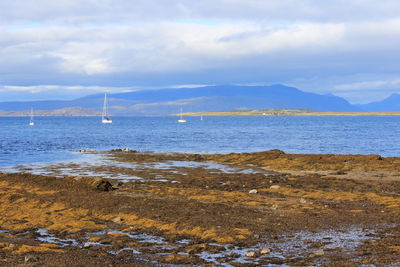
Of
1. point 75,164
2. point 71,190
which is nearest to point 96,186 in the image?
point 71,190

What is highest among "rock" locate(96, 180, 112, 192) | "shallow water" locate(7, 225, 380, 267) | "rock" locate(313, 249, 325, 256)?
"rock" locate(96, 180, 112, 192)

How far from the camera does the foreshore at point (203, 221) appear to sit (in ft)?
42.9

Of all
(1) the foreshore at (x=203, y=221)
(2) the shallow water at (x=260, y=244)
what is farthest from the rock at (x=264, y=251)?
(2) the shallow water at (x=260, y=244)

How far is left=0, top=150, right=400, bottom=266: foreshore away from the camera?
13.1 m

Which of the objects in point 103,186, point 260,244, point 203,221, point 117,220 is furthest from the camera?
point 103,186

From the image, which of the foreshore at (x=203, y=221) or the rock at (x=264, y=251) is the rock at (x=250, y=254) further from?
the rock at (x=264, y=251)

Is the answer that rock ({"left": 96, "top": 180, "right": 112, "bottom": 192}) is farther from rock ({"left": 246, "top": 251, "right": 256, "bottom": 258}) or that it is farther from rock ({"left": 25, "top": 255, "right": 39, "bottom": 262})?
rock ({"left": 246, "top": 251, "right": 256, "bottom": 258})

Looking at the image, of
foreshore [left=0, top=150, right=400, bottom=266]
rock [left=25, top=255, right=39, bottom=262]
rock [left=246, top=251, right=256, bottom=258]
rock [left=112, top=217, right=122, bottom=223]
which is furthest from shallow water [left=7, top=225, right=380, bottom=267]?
rock [left=25, top=255, right=39, bottom=262]

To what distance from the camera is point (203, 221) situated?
17.2m

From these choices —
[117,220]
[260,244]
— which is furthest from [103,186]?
[260,244]

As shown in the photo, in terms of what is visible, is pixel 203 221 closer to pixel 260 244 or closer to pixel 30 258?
pixel 260 244

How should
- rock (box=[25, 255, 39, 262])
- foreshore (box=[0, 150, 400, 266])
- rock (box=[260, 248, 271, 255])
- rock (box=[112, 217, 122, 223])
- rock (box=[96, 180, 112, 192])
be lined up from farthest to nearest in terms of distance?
rock (box=[96, 180, 112, 192])
rock (box=[112, 217, 122, 223])
rock (box=[260, 248, 271, 255])
foreshore (box=[0, 150, 400, 266])
rock (box=[25, 255, 39, 262])

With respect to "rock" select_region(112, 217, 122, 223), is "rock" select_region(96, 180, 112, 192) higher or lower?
higher

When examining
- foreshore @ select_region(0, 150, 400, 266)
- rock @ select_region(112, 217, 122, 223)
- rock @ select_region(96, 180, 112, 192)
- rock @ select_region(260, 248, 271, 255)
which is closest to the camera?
foreshore @ select_region(0, 150, 400, 266)
